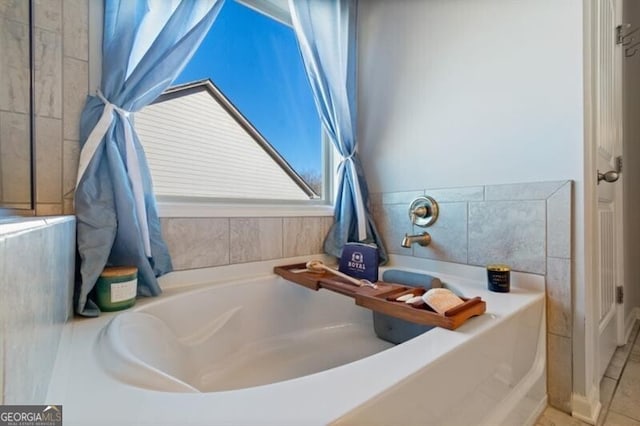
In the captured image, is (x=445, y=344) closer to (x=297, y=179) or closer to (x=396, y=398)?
(x=396, y=398)

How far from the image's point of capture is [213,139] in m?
1.42

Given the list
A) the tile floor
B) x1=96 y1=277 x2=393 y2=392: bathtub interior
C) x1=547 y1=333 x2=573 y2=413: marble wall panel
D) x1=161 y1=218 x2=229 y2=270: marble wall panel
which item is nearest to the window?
x1=161 y1=218 x2=229 y2=270: marble wall panel

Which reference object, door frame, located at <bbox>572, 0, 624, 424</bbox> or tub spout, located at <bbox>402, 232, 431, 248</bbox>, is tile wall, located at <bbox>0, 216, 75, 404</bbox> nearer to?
tub spout, located at <bbox>402, 232, 431, 248</bbox>

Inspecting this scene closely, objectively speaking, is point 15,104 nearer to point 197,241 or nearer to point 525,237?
point 197,241

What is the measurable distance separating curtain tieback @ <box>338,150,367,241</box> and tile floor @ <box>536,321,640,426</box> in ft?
3.35

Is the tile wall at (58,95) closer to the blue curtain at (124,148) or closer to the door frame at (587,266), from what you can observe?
the blue curtain at (124,148)

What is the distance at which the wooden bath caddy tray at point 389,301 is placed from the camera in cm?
75

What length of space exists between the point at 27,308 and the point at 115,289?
1.96 ft

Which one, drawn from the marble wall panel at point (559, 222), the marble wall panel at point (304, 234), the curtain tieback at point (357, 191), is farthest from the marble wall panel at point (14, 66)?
the marble wall panel at point (559, 222)

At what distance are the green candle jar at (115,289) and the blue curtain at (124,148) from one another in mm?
24

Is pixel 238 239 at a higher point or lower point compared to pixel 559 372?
higher

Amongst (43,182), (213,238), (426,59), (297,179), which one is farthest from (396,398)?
(426,59)

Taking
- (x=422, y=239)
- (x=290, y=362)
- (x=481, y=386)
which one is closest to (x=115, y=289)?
(x=290, y=362)

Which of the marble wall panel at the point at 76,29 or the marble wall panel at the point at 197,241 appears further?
the marble wall panel at the point at 197,241
